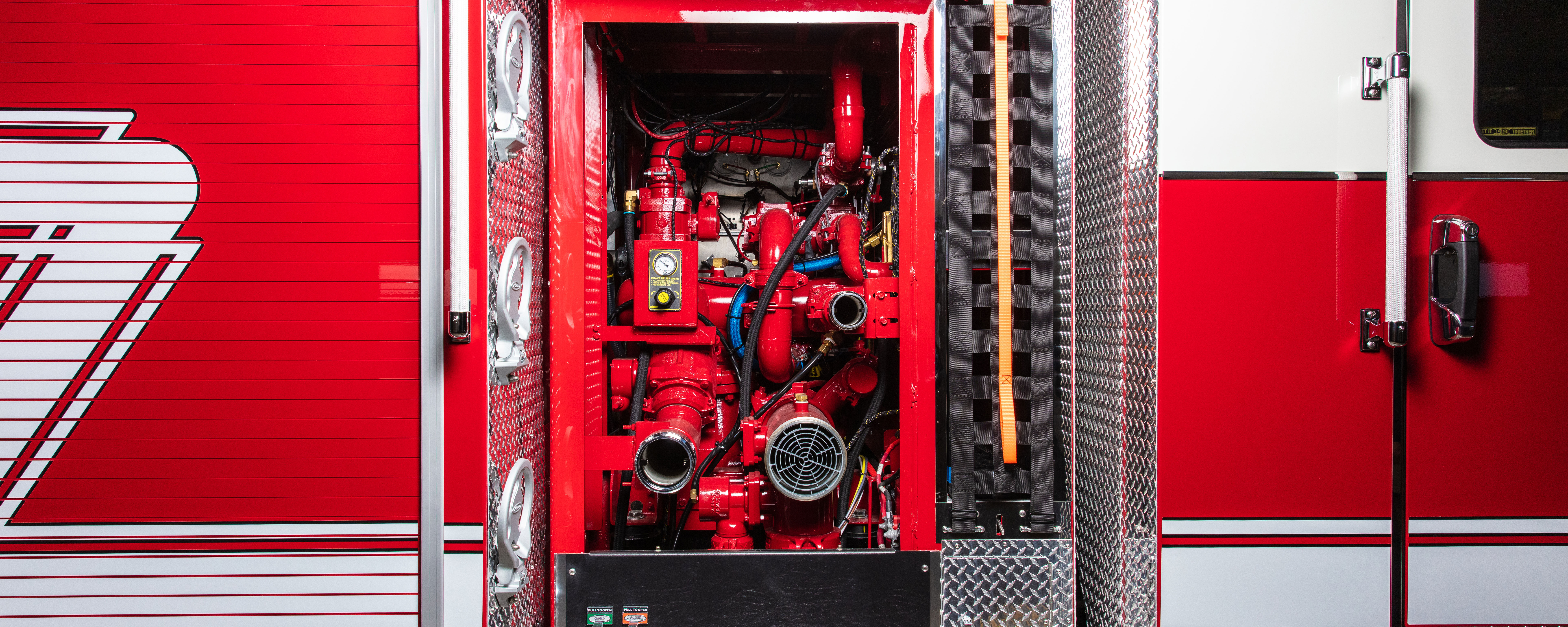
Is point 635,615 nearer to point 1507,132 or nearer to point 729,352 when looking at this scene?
point 729,352

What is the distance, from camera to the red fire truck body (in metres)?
1.64

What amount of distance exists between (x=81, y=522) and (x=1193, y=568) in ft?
11.2

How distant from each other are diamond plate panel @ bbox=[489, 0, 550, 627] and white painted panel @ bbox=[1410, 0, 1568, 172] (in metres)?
2.84

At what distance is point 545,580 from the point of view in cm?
212

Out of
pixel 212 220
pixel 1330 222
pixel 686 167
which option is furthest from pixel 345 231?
pixel 1330 222

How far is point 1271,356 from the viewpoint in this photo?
1.79m

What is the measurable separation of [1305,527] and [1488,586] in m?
0.64

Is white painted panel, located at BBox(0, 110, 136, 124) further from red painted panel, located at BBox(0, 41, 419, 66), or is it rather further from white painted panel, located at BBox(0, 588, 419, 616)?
white painted panel, located at BBox(0, 588, 419, 616)

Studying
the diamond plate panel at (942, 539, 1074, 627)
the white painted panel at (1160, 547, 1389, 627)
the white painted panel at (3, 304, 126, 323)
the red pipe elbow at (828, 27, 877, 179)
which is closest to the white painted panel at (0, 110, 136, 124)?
the white painted panel at (3, 304, 126, 323)

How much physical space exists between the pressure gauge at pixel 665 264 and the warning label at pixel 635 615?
4.04ft

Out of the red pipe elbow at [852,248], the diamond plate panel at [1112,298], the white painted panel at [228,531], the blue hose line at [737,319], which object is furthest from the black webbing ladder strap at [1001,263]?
the white painted panel at [228,531]

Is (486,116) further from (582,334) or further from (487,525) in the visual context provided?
(487,525)

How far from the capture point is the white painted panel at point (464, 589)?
172 cm

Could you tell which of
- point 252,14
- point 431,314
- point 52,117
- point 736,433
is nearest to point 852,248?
point 736,433
